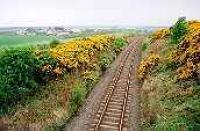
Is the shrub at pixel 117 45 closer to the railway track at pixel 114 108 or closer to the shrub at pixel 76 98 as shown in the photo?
the railway track at pixel 114 108

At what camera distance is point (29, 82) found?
22.8 m

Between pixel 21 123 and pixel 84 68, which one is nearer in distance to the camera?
pixel 21 123

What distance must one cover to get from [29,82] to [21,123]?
4164 millimetres

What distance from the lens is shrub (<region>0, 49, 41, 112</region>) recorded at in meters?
21.2

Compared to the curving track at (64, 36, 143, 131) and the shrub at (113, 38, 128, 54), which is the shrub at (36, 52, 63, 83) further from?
the shrub at (113, 38, 128, 54)

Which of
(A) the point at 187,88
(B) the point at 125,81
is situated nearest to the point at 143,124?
(A) the point at 187,88

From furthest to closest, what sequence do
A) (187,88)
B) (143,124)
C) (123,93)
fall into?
(123,93), (187,88), (143,124)

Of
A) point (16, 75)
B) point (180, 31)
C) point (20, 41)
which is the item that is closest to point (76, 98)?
point (16, 75)

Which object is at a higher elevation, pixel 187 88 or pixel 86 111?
pixel 187 88

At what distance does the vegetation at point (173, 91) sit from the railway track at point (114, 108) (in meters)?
1.33

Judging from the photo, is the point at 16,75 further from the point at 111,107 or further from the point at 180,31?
the point at 180,31

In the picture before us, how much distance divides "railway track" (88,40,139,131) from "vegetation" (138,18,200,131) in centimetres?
→ 133

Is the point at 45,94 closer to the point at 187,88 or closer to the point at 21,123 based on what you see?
the point at 21,123

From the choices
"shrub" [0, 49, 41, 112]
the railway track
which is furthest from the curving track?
"shrub" [0, 49, 41, 112]
